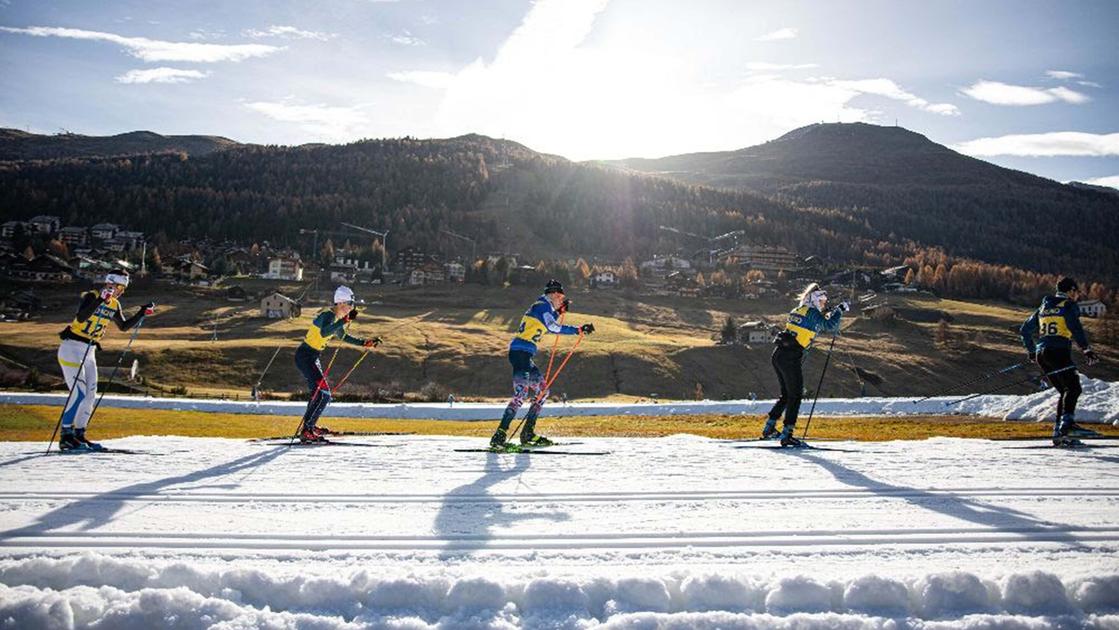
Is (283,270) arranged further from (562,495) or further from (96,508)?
(562,495)

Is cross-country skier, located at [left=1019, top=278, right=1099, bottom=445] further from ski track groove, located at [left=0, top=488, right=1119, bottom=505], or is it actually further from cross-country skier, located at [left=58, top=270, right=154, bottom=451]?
cross-country skier, located at [left=58, top=270, right=154, bottom=451]

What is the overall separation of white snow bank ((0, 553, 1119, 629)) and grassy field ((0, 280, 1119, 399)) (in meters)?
49.5

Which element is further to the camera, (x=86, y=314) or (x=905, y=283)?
(x=905, y=283)

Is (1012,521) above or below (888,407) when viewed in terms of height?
above

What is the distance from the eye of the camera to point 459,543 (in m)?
6.99

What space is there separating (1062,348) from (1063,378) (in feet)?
1.84

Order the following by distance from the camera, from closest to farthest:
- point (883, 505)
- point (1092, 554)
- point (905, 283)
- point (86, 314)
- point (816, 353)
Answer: point (1092, 554)
point (883, 505)
point (86, 314)
point (816, 353)
point (905, 283)

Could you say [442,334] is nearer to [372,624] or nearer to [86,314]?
[86,314]

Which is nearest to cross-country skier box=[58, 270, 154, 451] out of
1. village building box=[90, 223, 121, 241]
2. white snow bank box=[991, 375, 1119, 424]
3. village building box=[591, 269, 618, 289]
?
white snow bank box=[991, 375, 1119, 424]

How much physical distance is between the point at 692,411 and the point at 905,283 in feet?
478

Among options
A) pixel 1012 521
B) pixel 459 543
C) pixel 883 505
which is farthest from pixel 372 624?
pixel 1012 521

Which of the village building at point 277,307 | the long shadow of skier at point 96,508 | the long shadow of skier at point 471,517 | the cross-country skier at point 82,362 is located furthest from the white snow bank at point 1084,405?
the village building at point 277,307

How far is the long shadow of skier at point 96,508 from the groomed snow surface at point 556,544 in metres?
0.04

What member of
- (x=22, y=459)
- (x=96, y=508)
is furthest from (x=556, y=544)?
(x=22, y=459)
